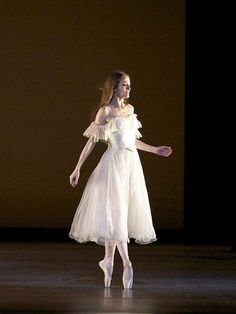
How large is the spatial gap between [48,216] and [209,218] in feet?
4.88

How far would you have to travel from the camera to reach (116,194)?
6.39 m

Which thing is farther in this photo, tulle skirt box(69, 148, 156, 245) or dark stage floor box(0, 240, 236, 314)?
tulle skirt box(69, 148, 156, 245)

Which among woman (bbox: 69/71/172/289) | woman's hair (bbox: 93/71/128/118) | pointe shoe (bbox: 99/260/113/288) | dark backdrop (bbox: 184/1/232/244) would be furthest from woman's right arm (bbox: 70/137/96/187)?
dark backdrop (bbox: 184/1/232/244)

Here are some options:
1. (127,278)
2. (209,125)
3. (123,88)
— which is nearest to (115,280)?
(127,278)

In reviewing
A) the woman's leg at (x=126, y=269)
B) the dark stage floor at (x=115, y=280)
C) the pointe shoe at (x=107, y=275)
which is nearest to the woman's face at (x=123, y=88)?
the woman's leg at (x=126, y=269)

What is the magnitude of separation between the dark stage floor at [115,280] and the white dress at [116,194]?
1.09 feet

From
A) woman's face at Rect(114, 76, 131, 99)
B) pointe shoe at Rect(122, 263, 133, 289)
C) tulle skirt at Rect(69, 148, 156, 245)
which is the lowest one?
pointe shoe at Rect(122, 263, 133, 289)

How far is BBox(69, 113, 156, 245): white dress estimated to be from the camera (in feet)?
20.9

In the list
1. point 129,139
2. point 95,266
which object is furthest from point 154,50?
point 129,139

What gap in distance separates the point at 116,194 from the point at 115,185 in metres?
0.05

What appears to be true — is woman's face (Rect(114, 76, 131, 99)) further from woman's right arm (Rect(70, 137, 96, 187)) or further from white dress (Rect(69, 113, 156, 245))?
woman's right arm (Rect(70, 137, 96, 187))

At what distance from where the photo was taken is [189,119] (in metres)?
10.1

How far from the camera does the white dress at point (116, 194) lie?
636cm

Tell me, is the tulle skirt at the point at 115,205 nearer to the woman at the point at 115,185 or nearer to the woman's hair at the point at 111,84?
the woman at the point at 115,185
